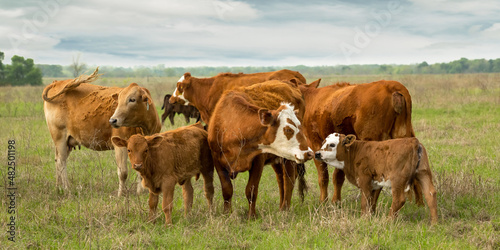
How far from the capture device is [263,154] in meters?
6.44

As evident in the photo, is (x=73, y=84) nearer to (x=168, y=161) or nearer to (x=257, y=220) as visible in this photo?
(x=168, y=161)

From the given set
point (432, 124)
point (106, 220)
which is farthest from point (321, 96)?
point (432, 124)

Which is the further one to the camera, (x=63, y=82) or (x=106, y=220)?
(x=63, y=82)

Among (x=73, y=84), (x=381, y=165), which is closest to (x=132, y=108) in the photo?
(x=73, y=84)

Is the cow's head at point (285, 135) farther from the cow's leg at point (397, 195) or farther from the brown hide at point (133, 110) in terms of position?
the brown hide at point (133, 110)

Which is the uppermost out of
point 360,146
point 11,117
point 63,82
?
point 63,82

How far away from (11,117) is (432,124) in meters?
15.9

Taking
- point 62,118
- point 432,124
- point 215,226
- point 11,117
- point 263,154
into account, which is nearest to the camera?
point 215,226

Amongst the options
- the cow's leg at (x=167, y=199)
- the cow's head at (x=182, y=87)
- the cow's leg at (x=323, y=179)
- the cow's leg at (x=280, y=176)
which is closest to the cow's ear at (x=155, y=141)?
the cow's leg at (x=167, y=199)

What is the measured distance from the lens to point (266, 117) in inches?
238

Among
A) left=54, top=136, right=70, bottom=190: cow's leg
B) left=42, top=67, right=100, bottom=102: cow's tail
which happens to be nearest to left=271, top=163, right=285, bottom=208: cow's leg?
left=54, top=136, right=70, bottom=190: cow's leg

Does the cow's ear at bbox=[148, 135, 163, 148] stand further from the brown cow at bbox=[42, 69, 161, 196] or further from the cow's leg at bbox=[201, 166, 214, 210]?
the brown cow at bbox=[42, 69, 161, 196]

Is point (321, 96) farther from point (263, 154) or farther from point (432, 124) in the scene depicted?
point (432, 124)

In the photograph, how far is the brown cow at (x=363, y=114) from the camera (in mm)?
7000
